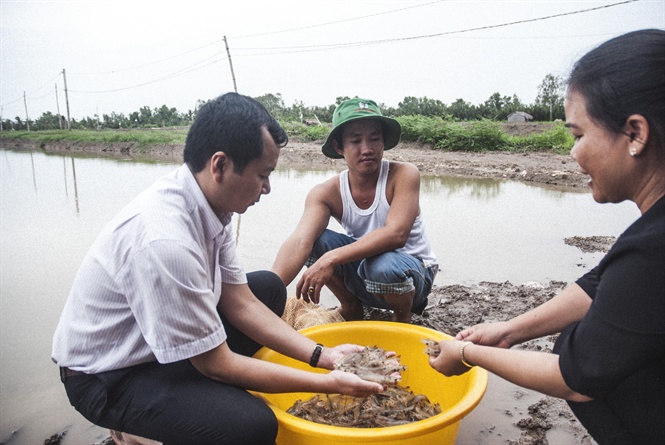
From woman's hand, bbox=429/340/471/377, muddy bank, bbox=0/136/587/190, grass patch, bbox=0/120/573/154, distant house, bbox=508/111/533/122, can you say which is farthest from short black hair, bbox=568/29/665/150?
distant house, bbox=508/111/533/122

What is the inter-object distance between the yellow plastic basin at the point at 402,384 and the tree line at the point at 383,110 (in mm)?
20366

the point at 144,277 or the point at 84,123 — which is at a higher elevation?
the point at 84,123

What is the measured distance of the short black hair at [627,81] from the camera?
3.80ft

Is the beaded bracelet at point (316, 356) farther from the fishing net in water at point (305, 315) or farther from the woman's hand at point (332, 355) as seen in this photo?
the fishing net in water at point (305, 315)

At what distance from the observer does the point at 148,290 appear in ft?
4.88

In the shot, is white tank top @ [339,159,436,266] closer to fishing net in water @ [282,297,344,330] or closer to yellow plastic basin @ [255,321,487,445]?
fishing net in water @ [282,297,344,330]

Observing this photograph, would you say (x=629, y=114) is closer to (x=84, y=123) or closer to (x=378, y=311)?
(x=378, y=311)

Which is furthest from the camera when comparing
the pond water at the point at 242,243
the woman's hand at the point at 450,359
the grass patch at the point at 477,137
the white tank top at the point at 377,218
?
the grass patch at the point at 477,137

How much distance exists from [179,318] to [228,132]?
64 cm

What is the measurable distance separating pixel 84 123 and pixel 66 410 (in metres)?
61.2

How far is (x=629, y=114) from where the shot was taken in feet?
3.92

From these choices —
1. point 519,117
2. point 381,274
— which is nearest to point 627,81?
point 381,274

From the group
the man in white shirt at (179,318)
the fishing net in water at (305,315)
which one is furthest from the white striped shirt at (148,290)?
the fishing net in water at (305,315)

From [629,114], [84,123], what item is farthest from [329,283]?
[84,123]
